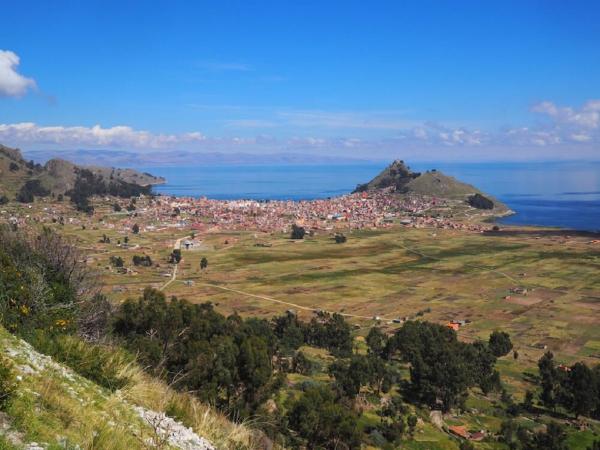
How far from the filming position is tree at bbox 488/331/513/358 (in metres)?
48.9

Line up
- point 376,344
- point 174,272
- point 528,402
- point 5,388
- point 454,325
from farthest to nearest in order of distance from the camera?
point 174,272 < point 454,325 < point 376,344 < point 528,402 < point 5,388

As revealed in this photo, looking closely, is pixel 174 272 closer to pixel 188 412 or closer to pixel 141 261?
pixel 141 261

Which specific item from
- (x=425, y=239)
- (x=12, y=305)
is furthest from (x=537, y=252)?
(x=12, y=305)

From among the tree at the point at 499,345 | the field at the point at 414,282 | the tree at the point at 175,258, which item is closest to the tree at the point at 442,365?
the field at the point at 414,282

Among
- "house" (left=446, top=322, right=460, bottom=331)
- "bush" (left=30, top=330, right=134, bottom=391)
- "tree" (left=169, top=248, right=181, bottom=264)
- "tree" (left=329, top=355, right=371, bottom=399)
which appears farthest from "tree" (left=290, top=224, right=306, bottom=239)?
"bush" (left=30, top=330, right=134, bottom=391)

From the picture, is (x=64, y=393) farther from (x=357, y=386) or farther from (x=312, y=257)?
(x=312, y=257)

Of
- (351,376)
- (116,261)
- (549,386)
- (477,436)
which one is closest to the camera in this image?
(477,436)

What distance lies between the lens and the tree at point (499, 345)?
4894cm

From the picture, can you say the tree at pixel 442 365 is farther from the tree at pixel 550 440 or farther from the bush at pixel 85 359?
the bush at pixel 85 359

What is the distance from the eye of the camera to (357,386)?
3250 centimetres

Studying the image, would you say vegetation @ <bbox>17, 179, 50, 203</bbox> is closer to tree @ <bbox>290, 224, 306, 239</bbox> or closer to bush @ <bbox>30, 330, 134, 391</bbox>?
tree @ <bbox>290, 224, 306, 239</bbox>

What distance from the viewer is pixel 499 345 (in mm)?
49156

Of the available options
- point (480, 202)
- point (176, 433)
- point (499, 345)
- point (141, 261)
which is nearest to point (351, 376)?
point (499, 345)

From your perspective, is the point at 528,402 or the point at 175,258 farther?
the point at 175,258
